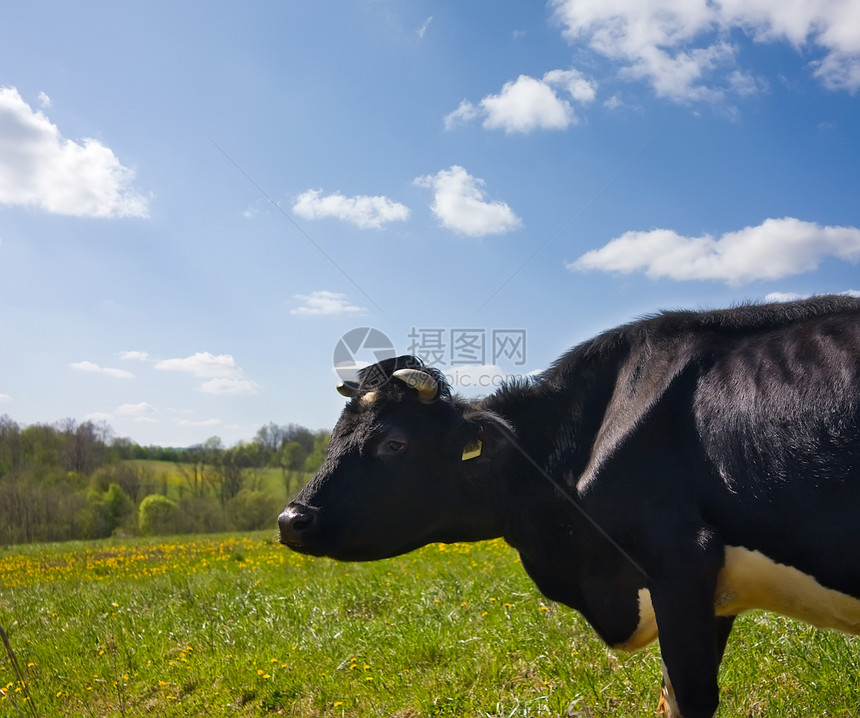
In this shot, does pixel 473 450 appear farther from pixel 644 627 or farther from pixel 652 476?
pixel 644 627

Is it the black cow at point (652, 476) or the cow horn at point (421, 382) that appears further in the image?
the cow horn at point (421, 382)

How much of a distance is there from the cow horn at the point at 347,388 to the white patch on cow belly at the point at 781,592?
2471 mm

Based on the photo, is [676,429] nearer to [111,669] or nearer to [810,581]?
[810,581]

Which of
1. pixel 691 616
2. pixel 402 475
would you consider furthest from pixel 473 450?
pixel 691 616

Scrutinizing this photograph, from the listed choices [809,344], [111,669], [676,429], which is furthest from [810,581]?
Answer: [111,669]

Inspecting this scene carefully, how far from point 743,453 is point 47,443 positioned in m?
49.3

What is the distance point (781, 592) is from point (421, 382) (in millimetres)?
2243

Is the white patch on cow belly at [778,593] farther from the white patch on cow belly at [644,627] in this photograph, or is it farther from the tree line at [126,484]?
the tree line at [126,484]

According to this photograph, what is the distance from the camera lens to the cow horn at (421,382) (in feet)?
14.4

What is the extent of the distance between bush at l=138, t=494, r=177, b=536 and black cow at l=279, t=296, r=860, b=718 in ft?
120

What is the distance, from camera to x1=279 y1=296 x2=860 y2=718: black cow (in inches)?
129

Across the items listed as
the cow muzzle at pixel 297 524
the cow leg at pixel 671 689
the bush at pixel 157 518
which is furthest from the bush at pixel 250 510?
the cow leg at pixel 671 689

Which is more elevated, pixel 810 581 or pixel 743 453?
A: pixel 743 453

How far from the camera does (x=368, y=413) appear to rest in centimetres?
449
